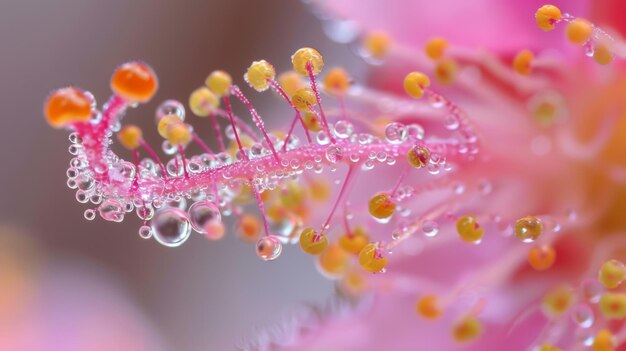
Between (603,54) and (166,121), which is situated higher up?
(603,54)

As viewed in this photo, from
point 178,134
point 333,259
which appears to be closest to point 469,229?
point 333,259

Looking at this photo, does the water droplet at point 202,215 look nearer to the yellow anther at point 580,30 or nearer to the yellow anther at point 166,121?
the yellow anther at point 166,121

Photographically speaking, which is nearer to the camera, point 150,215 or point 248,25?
point 150,215

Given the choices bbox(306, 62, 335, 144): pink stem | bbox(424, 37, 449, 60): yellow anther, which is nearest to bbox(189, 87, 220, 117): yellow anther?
bbox(306, 62, 335, 144): pink stem

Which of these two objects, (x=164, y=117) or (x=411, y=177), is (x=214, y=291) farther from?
(x=164, y=117)

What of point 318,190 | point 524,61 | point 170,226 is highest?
point 524,61

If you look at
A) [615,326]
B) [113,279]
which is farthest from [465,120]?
[113,279]

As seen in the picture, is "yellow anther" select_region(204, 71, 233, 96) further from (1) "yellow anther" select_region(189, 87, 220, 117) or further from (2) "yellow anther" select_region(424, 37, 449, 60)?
(2) "yellow anther" select_region(424, 37, 449, 60)

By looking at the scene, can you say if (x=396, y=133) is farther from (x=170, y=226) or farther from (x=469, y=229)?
(x=170, y=226)
